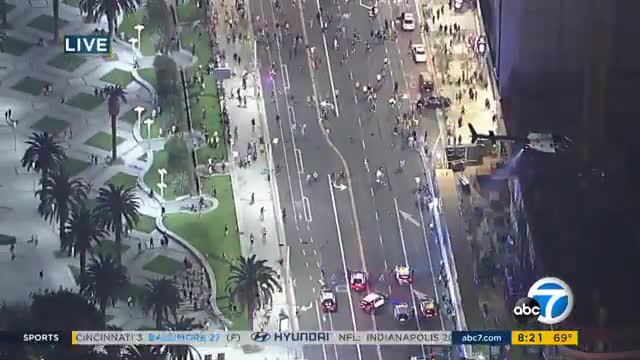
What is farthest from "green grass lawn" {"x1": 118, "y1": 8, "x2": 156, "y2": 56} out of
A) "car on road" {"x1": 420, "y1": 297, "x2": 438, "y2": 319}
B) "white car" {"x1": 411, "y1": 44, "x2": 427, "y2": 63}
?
"car on road" {"x1": 420, "y1": 297, "x2": 438, "y2": 319}

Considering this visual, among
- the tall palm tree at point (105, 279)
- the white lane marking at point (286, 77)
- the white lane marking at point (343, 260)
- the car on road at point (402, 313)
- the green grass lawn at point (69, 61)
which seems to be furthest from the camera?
the white lane marking at point (286, 77)

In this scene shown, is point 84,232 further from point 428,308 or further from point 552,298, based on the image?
point 552,298

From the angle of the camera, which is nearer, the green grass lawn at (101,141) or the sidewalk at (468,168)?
the sidewalk at (468,168)

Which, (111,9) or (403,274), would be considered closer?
(403,274)

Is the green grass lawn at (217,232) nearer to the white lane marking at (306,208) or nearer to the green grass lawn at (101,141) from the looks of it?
the white lane marking at (306,208)

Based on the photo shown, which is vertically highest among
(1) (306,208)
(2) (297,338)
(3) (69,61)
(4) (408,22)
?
(4) (408,22)

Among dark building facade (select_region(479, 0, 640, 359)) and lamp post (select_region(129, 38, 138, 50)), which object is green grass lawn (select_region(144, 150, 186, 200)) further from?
dark building facade (select_region(479, 0, 640, 359))

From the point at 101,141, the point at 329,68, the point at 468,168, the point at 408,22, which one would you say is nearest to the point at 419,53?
the point at 408,22

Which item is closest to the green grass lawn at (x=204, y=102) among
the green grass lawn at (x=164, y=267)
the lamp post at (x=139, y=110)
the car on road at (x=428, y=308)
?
the lamp post at (x=139, y=110)
